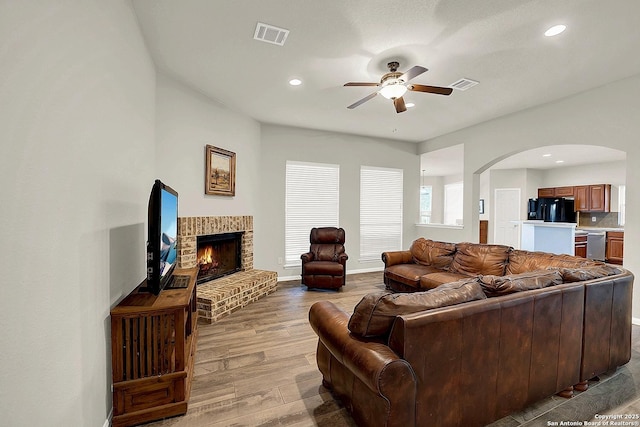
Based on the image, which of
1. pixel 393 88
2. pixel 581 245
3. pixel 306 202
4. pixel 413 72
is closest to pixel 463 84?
pixel 393 88

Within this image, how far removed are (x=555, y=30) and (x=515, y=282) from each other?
226 centimetres

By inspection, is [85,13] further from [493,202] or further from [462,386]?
[493,202]

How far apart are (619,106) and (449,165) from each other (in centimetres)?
513

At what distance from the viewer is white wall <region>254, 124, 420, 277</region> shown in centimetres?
538

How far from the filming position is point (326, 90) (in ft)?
12.5

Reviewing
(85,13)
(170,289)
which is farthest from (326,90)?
(170,289)

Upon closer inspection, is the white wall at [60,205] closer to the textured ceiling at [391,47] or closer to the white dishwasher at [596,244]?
the textured ceiling at [391,47]

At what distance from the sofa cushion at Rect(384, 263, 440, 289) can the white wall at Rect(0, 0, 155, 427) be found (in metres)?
3.43

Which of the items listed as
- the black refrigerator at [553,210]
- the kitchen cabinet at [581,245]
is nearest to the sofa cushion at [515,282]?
the kitchen cabinet at [581,245]

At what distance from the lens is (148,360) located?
6.08 feet

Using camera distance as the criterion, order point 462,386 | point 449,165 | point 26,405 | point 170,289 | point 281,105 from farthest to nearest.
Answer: point 449,165 < point 281,105 < point 170,289 < point 462,386 < point 26,405

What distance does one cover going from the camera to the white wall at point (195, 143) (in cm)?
345

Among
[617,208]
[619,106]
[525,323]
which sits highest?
[619,106]

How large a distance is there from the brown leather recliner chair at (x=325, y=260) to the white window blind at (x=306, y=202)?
446 mm
